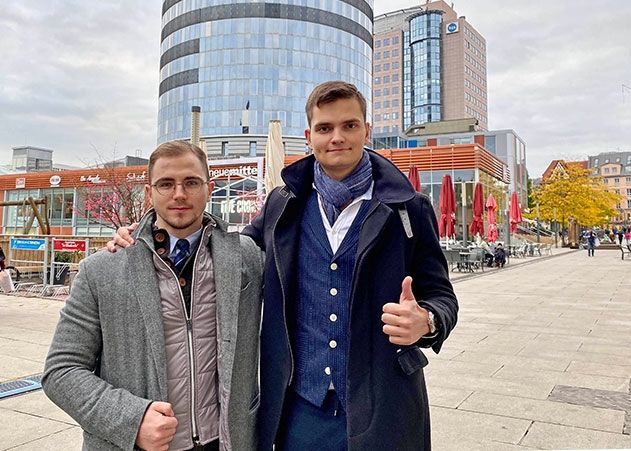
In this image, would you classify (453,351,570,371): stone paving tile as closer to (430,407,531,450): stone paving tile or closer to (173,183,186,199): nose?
(430,407,531,450): stone paving tile

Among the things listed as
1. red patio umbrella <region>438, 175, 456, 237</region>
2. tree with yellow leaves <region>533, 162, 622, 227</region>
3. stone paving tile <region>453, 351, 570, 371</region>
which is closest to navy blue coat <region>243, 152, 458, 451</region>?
stone paving tile <region>453, 351, 570, 371</region>

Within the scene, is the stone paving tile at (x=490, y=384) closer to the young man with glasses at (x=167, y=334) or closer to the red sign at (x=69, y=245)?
the young man with glasses at (x=167, y=334)

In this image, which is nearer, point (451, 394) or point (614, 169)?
point (451, 394)

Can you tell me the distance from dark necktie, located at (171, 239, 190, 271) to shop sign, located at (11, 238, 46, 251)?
12151 mm

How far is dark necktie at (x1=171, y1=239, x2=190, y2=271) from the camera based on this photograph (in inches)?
64.6

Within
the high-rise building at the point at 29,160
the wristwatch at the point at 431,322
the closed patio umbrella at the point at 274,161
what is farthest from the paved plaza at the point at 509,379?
the high-rise building at the point at 29,160

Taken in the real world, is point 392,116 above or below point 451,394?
above

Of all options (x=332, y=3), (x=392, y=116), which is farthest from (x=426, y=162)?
(x=392, y=116)

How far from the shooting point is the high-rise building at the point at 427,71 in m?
115

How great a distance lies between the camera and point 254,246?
188cm

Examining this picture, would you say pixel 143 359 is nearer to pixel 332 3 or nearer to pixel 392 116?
pixel 332 3

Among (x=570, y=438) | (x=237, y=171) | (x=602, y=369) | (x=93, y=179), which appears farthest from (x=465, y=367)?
(x=93, y=179)

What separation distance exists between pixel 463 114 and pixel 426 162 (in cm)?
9538

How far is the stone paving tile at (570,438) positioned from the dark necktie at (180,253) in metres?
3.01
